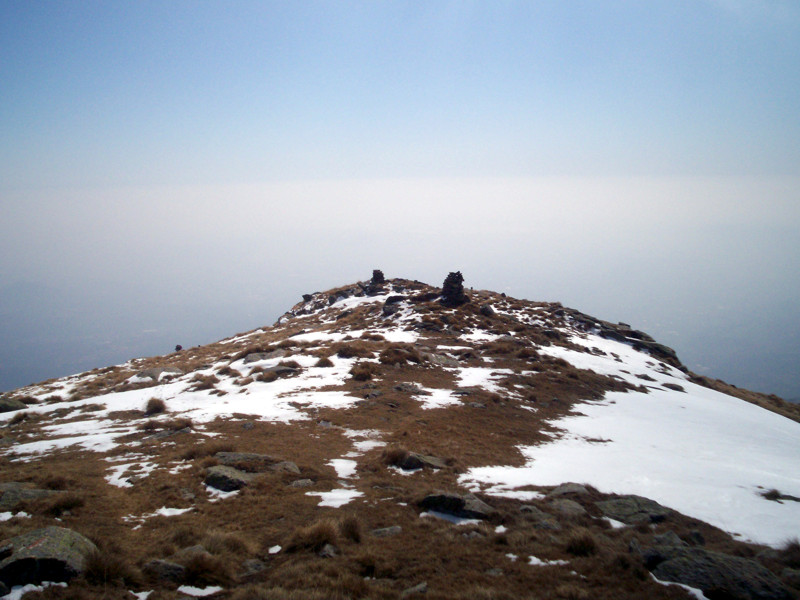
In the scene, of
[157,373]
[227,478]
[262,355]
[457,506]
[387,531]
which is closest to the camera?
[387,531]

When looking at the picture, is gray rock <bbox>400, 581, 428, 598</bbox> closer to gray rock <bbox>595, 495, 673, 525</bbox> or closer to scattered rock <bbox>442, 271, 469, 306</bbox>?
gray rock <bbox>595, 495, 673, 525</bbox>

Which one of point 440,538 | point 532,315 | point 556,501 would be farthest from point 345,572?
point 532,315

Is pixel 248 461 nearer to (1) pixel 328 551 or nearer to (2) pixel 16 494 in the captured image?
(2) pixel 16 494

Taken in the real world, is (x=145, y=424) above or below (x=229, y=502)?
below

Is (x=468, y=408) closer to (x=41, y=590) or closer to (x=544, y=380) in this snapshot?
(x=544, y=380)

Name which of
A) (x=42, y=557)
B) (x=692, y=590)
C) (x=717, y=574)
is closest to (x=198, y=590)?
(x=42, y=557)

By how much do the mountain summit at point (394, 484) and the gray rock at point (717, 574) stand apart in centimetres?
3

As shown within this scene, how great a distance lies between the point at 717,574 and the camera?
23.4 ft

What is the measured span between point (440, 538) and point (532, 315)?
41.9 m

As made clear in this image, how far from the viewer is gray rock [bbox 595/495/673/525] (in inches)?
416

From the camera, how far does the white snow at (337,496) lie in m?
11.1

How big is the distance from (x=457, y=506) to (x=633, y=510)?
4.96 meters

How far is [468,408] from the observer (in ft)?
67.9

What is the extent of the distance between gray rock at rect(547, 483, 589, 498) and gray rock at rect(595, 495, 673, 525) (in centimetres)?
64
